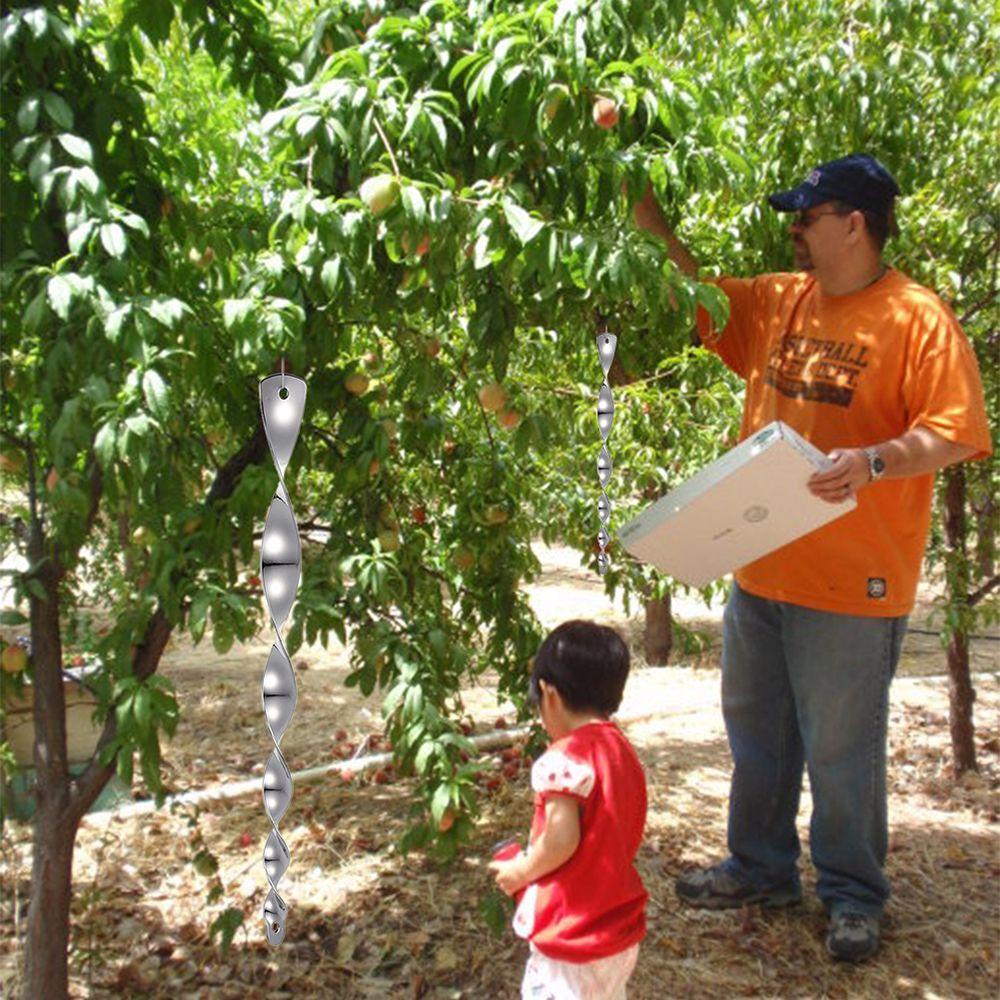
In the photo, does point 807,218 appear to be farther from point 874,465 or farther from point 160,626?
point 160,626

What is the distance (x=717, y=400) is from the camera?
3521 millimetres

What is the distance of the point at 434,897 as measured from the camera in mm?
3178

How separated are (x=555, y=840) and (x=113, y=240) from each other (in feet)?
3.92

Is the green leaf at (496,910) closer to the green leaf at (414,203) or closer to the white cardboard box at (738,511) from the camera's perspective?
the white cardboard box at (738,511)

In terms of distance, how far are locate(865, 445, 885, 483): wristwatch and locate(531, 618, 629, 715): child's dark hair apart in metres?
0.72

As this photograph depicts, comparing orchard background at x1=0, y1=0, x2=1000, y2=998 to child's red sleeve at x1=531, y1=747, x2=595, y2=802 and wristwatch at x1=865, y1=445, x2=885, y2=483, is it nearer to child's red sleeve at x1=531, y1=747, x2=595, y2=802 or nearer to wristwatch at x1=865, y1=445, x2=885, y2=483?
child's red sleeve at x1=531, y1=747, x2=595, y2=802

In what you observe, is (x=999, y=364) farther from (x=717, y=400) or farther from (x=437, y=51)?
(x=437, y=51)

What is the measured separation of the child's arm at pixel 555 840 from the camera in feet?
6.23

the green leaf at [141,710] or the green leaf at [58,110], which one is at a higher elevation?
the green leaf at [58,110]

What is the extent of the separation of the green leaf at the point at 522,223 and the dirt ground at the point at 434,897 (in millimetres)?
1727

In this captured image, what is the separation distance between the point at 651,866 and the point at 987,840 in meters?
1.12

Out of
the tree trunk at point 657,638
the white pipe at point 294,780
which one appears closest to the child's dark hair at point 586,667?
the white pipe at point 294,780

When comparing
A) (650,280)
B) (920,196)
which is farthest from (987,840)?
(650,280)

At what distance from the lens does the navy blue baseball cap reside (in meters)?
2.63
